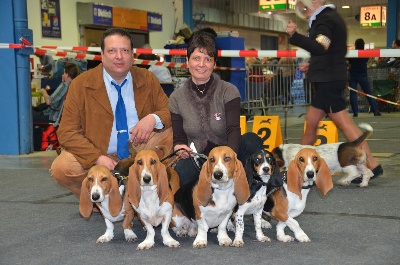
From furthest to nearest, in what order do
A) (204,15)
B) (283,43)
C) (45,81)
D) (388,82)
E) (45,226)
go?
(283,43) < (204,15) < (388,82) < (45,81) < (45,226)

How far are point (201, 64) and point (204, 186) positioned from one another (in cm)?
87

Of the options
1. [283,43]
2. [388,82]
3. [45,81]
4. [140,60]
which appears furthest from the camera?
[283,43]

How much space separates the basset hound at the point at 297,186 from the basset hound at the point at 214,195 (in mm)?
270

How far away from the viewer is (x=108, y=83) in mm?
4020

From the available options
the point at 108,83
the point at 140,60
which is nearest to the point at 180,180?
the point at 108,83

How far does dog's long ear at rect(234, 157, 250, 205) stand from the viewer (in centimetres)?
314

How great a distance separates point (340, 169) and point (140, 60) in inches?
210

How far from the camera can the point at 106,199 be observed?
11.1ft

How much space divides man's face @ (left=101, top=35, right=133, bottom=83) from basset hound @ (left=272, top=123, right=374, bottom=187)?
1.83 meters

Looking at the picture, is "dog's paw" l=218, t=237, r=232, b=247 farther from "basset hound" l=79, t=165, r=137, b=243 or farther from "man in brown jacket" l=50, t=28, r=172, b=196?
"man in brown jacket" l=50, t=28, r=172, b=196

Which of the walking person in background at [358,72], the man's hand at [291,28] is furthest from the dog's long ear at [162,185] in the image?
the walking person in background at [358,72]

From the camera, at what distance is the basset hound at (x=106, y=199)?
326cm

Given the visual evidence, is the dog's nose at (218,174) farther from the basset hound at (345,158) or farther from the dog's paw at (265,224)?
the basset hound at (345,158)

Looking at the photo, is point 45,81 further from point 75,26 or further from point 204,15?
point 204,15
